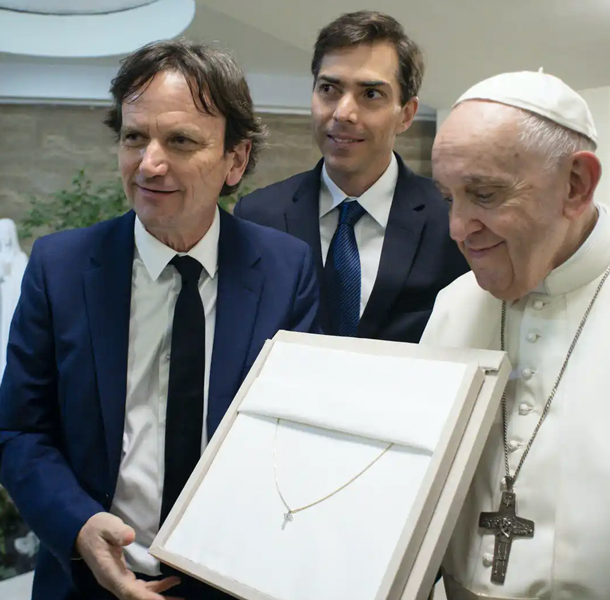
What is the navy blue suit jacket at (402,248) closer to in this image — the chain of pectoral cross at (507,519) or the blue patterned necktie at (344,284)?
the blue patterned necktie at (344,284)

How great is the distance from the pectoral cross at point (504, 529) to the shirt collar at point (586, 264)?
1.28 feet

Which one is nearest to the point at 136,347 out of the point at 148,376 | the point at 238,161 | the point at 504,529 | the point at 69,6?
the point at 148,376

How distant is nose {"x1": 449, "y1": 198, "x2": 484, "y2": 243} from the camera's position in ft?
3.79

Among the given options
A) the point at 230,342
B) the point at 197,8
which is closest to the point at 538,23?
the point at 197,8

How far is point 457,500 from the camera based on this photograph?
1.01 m

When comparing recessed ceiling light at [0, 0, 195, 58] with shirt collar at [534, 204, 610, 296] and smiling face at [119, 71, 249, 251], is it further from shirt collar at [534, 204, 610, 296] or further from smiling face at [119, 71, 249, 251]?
shirt collar at [534, 204, 610, 296]

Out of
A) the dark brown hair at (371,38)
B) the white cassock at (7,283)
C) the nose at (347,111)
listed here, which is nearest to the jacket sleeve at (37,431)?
the nose at (347,111)

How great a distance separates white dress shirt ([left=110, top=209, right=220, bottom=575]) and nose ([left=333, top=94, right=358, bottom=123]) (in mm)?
691

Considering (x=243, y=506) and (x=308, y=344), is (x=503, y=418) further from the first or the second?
(x=243, y=506)

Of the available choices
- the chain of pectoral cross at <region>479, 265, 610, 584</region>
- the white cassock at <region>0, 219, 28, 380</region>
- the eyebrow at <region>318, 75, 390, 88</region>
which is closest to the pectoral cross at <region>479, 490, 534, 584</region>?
the chain of pectoral cross at <region>479, 265, 610, 584</region>

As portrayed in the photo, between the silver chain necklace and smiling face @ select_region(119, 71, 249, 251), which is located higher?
smiling face @ select_region(119, 71, 249, 251)

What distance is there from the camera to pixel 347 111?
2006 mm

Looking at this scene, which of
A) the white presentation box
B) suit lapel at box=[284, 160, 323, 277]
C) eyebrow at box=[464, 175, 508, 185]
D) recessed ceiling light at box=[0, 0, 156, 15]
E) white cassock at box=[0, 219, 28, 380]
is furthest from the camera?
recessed ceiling light at box=[0, 0, 156, 15]

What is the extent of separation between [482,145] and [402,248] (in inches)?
34.4
